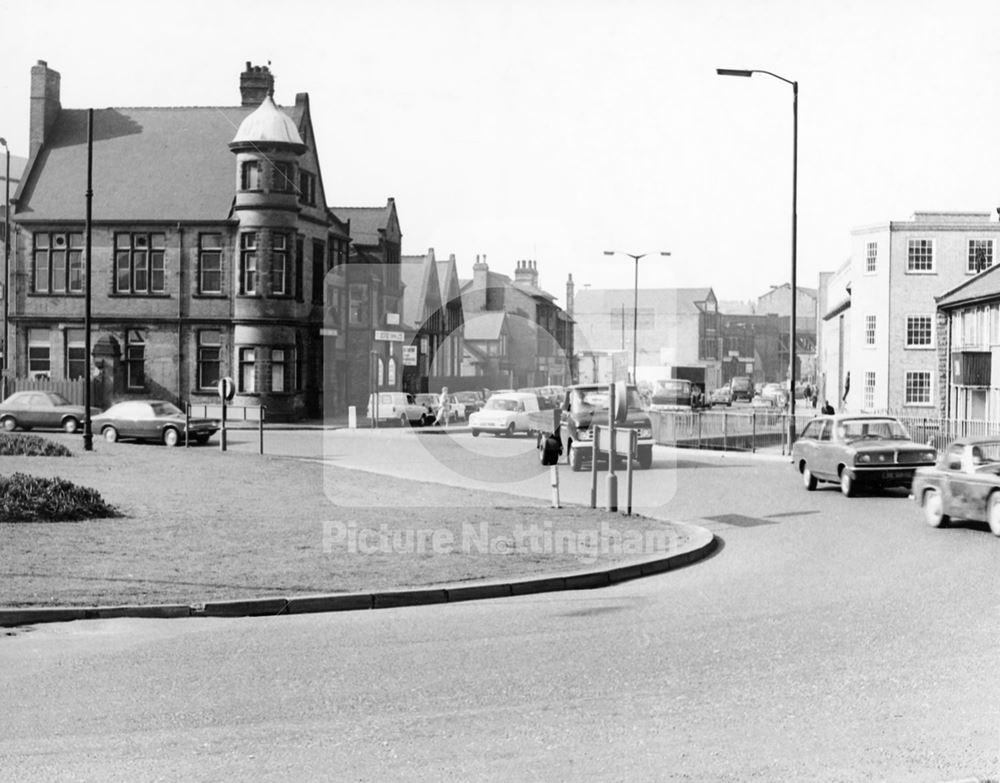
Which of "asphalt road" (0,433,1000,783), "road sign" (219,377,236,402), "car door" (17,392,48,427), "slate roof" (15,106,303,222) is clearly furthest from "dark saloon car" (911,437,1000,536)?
"slate roof" (15,106,303,222)

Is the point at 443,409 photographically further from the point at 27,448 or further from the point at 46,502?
the point at 46,502

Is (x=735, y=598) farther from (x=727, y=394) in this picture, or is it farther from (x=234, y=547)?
(x=727, y=394)

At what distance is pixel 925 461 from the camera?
23266mm

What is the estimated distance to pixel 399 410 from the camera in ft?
166

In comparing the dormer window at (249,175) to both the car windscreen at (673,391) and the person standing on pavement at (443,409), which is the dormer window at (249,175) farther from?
the car windscreen at (673,391)

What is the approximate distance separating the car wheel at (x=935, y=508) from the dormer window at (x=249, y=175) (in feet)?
123

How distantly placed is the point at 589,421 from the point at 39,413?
2058 cm

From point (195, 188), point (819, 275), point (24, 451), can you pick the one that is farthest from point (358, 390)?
point (819, 275)

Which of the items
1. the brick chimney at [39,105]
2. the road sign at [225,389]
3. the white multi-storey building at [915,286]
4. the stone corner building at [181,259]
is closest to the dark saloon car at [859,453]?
the road sign at [225,389]

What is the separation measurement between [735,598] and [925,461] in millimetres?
12496

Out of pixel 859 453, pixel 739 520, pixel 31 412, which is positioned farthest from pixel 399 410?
pixel 739 520

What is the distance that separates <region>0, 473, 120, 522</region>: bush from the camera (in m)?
16.5

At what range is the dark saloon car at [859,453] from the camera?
75.3 ft

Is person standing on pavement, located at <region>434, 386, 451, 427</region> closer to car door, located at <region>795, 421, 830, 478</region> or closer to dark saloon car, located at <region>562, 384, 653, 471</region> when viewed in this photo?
dark saloon car, located at <region>562, 384, 653, 471</region>
